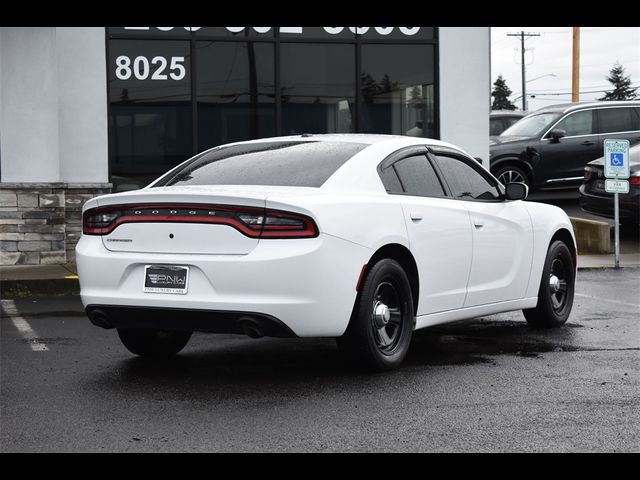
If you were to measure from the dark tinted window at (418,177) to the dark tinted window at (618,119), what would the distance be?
13.7 metres

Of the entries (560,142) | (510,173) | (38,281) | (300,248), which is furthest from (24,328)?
(560,142)

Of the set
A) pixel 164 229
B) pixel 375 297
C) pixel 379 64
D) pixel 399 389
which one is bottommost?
pixel 399 389

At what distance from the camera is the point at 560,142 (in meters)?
20.3

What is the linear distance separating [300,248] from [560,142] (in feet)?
48.2

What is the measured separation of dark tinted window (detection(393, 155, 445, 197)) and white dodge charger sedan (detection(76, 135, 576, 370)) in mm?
11

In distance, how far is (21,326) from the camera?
9281mm

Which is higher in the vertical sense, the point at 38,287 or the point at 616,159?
the point at 616,159

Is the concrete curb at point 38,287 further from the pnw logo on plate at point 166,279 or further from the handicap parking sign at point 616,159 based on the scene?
the handicap parking sign at point 616,159

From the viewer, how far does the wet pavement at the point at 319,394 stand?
207 inches

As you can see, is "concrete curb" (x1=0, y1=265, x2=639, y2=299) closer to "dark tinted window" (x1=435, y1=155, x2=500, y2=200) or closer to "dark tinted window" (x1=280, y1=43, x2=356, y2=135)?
Answer: "dark tinted window" (x1=280, y1=43, x2=356, y2=135)

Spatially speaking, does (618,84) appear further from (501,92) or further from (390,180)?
(390,180)
